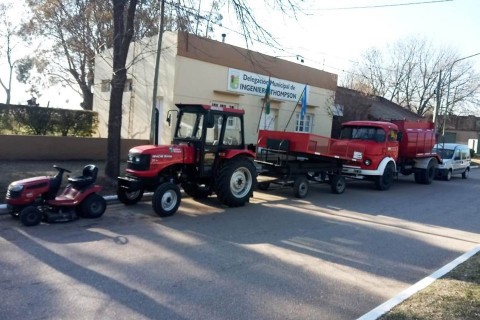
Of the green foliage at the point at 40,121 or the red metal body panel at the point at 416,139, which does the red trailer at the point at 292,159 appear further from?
the green foliage at the point at 40,121

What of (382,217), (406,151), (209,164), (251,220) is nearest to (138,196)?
(209,164)

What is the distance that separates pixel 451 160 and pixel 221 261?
58.5ft

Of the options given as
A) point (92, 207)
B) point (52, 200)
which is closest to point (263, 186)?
point (92, 207)

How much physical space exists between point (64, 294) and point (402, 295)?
3.77 meters

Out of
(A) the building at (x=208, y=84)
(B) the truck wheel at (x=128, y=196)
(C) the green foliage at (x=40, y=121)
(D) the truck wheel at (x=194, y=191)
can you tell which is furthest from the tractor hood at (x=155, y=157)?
(C) the green foliage at (x=40, y=121)

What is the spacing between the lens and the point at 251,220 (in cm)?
916

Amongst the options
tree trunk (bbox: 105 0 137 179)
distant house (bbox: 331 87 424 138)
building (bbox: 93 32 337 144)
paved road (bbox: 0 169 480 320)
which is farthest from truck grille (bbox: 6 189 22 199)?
distant house (bbox: 331 87 424 138)

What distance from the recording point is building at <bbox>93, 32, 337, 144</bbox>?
59.5 ft

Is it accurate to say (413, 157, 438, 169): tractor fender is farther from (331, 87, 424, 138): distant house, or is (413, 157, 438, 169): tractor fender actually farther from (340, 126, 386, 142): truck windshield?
(331, 87, 424, 138): distant house

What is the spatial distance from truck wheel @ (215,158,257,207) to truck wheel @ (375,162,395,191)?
6382 millimetres

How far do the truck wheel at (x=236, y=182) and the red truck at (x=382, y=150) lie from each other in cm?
529

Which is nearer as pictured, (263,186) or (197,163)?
(197,163)

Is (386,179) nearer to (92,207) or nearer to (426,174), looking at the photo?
(426,174)

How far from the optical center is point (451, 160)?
68.6 feet
